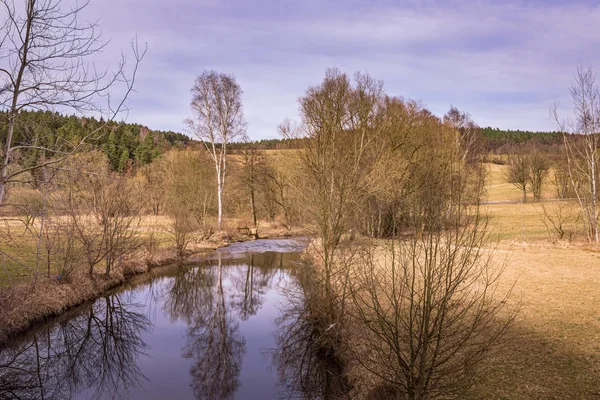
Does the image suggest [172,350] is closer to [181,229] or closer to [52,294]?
[52,294]

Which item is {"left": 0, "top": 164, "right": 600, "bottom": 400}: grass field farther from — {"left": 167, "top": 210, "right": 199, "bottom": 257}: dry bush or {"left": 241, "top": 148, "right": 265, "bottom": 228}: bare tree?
{"left": 241, "top": 148, "right": 265, "bottom": 228}: bare tree

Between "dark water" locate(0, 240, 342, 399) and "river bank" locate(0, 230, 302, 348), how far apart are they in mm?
374

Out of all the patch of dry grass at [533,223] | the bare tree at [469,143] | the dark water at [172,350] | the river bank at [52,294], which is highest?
the bare tree at [469,143]

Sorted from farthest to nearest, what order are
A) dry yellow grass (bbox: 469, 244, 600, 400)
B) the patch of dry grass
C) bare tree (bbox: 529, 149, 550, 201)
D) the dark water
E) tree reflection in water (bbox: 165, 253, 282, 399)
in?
bare tree (bbox: 529, 149, 550, 201) → the patch of dry grass → tree reflection in water (bbox: 165, 253, 282, 399) → the dark water → dry yellow grass (bbox: 469, 244, 600, 400)


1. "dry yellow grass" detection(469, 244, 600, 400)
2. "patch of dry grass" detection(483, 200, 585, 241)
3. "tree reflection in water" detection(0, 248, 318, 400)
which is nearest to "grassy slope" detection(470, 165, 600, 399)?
"dry yellow grass" detection(469, 244, 600, 400)

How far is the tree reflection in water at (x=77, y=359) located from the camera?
9.53m

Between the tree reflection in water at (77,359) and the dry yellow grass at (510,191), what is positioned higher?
the dry yellow grass at (510,191)

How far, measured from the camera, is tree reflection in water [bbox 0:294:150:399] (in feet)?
31.3

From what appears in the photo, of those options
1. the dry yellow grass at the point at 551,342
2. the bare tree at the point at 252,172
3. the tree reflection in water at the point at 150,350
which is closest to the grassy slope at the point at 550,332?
the dry yellow grass at the point at 551,342

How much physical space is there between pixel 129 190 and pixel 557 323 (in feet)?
52.7

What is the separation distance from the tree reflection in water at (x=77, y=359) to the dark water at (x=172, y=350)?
0.02 m

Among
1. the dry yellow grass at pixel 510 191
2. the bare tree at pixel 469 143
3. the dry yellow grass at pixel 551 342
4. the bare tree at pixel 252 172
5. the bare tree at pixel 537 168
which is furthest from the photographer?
the dry yellow grass at pixel 510 191

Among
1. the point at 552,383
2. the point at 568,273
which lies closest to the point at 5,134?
the point at 552,383

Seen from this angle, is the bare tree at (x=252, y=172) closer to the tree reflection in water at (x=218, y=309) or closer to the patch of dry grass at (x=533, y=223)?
the tree reflection in water at (x=218, y=309)
